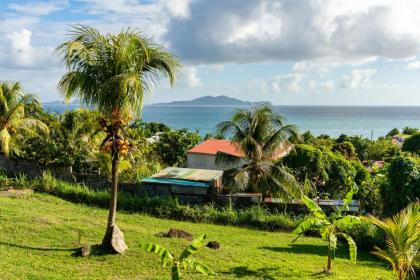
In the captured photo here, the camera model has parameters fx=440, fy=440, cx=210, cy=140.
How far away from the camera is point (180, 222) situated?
15.2m

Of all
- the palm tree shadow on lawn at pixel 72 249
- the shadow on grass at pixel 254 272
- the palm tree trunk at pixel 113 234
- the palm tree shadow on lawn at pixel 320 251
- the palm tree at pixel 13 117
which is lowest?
the palm tree shadow on lawn at pixel 320 251

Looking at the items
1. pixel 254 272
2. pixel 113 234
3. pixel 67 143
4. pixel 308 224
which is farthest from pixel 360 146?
pixel 113 234

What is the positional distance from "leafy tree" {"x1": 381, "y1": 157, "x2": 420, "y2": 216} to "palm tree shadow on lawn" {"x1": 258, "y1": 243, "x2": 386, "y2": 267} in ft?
8.39

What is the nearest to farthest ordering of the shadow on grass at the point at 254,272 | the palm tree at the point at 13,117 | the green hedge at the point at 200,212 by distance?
the shadow on grass at the point at 254,272 < the green hedge at the point at 200,212 < the palm tree at the point at 13,117

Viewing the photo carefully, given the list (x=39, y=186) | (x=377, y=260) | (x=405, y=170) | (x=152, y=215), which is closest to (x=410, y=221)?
(x=377, y=260)

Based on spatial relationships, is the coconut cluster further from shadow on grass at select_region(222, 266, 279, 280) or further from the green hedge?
Result: the green hedge

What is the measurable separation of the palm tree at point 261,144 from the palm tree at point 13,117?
10243 mm

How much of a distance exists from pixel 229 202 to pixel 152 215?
115 inches

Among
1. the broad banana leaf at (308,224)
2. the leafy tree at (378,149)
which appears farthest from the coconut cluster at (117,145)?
the leafy tree at (378,149)

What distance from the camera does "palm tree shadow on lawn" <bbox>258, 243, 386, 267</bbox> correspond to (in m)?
12.0

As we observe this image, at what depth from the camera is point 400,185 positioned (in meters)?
14.6

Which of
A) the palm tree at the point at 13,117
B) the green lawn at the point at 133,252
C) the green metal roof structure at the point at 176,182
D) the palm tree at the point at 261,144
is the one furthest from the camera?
the palm tree at the point at 13,117

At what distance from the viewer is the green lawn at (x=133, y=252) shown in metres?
9.08

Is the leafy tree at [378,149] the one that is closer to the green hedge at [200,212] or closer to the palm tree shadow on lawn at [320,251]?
the green hedge at [200,212]
